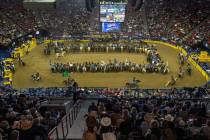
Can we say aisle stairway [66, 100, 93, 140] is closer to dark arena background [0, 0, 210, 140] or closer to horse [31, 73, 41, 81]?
dark arena background [0, 0, 210, 140]

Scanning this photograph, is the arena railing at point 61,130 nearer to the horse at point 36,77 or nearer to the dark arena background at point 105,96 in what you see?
the dark arena background at point 105,96

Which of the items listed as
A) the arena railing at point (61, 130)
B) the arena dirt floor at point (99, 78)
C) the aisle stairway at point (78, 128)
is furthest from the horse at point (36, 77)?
the arena railing at point (61, 130)

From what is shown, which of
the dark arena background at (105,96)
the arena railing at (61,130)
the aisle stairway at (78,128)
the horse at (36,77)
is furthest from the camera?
the horse at (36,77)

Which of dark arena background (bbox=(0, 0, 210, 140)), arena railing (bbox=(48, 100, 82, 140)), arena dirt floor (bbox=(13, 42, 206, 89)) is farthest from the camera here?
arena dirt floor (bbox=(13, 42, 206, 89))

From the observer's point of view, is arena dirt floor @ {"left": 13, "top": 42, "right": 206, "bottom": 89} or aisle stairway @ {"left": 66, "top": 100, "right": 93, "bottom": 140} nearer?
aisle stairway @ {"left": 66, "top": 100, "right": 93, "bottom": 140}

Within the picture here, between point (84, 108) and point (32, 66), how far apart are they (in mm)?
24461

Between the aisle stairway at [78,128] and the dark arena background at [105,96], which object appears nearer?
the dark arena background at [105,96]

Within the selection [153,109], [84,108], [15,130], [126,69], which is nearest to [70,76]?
[126,69]

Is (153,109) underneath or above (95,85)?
above

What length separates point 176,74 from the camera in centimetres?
4297

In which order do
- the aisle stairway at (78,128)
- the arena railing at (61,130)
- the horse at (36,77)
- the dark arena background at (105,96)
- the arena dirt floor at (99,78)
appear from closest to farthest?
1. the dark arena background at (105,96)
2. the arena railing at (61,130)
3. the aisle stairway at (78,128)
4. the arena dirt floor at (99,78)
5. the horse at (36,77)

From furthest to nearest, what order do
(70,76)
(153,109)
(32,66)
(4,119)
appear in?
(32,66) < (70,76) < (153,109) < (4,119)

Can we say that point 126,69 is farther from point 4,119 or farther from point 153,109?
point 4,119

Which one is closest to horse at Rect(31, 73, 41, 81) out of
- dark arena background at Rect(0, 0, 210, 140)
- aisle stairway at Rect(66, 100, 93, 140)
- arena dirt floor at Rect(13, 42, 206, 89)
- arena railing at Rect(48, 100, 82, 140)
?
dark arena background at Rect(0, 0, 210, 140)
